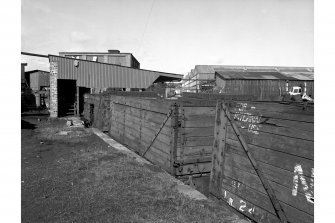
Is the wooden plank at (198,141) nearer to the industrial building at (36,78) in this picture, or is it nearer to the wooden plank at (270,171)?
the wooden plank at (270,171)

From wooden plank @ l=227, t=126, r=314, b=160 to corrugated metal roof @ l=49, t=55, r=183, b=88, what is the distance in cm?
2078

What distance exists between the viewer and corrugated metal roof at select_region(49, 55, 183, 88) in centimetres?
2245

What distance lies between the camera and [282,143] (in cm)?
379

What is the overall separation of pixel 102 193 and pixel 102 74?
19.7m

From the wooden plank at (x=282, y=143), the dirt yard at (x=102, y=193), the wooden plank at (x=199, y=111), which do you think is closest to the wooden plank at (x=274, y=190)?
the wooden plank at (x=282, y=143)

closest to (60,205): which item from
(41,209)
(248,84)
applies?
(41,209)

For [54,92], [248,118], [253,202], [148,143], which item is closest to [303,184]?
[253,202]

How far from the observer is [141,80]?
25500mm

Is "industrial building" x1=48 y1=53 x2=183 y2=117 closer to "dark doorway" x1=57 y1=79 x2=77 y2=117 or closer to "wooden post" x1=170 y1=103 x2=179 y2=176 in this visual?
"dark doorway" x1=57 y1=79 x2=77 y2=117

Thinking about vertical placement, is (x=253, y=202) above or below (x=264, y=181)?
below

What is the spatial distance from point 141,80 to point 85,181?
19.7 m

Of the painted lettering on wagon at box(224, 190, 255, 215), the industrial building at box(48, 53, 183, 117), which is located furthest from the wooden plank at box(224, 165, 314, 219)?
the industrial building at box(48, 53, 183, 117)

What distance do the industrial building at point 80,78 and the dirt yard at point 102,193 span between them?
14.1 meters

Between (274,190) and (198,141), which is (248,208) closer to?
(274,190)
